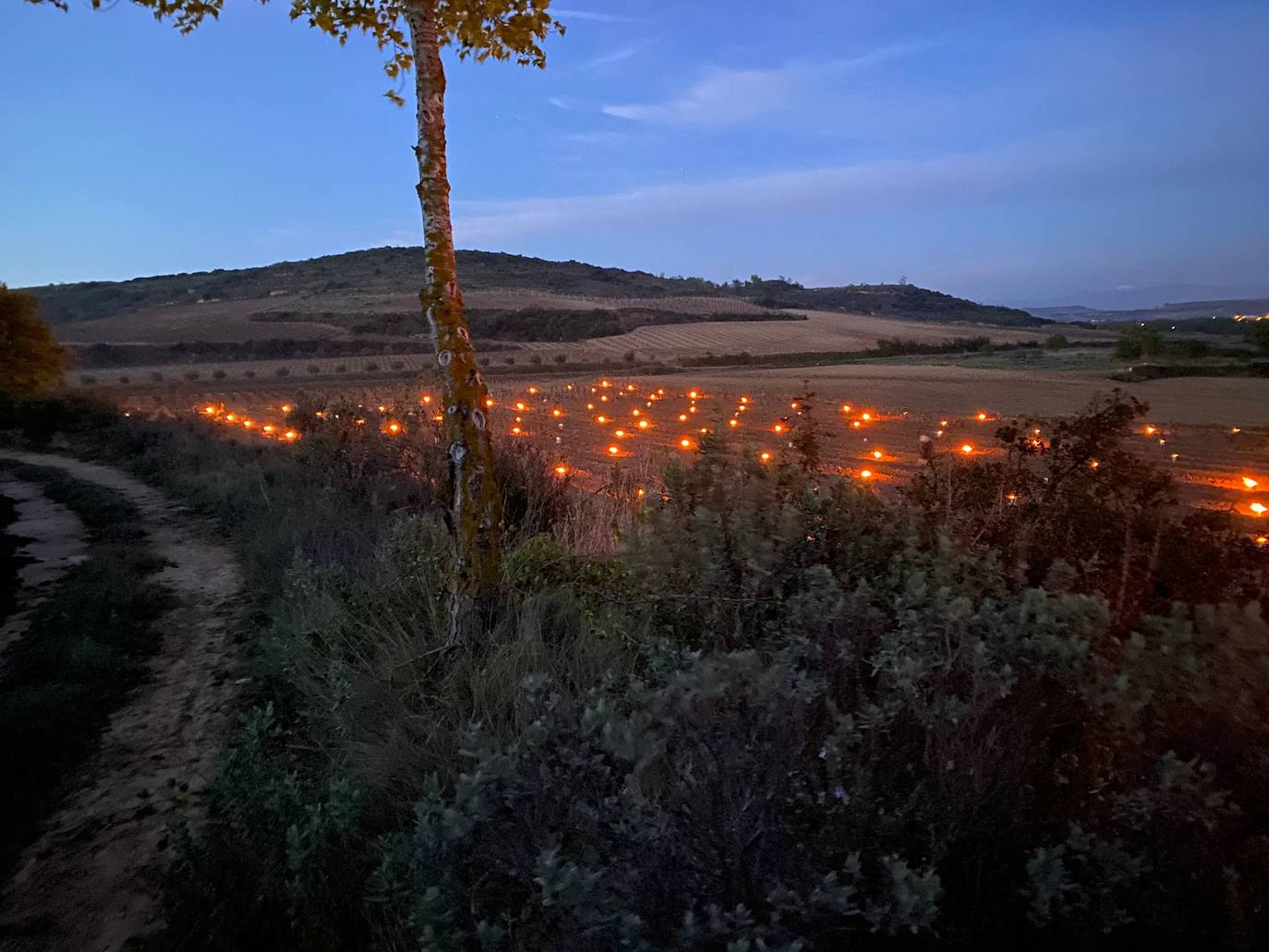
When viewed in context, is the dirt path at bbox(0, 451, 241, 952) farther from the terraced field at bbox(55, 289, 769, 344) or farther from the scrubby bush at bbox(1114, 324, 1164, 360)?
the terraced field at bbox(55, 289, 769, 344)

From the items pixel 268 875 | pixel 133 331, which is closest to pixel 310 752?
pixel 268 875

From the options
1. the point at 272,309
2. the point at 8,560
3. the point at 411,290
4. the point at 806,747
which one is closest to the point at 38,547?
the point at 8,560

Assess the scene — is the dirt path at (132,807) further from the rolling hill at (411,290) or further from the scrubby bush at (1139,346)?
the rolling hill at (411,290)

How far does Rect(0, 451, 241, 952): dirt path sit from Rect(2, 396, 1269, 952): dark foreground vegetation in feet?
0.96

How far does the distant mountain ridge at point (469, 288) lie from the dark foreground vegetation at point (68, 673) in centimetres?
7289

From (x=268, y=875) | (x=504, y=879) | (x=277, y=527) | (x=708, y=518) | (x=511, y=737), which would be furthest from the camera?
(x=277, y=527)

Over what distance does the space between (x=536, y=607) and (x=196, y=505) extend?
29.2 feet

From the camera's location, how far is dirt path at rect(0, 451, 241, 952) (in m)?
3.08

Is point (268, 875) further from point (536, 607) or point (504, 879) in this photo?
point (536, 607)

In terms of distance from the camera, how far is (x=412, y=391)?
790 inches

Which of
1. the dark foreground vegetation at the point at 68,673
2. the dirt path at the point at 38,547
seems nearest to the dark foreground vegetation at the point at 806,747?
the dark foreground vegetation at the point at 68,673

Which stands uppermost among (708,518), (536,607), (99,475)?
(708,518)

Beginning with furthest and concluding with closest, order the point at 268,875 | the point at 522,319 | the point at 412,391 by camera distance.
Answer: the point at 522,319 < the point at 412,391 < the point at 268,875

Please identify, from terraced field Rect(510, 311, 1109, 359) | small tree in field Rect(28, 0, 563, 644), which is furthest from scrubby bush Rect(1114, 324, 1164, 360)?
small tree in field Rect(28, 0, 563, 644)
